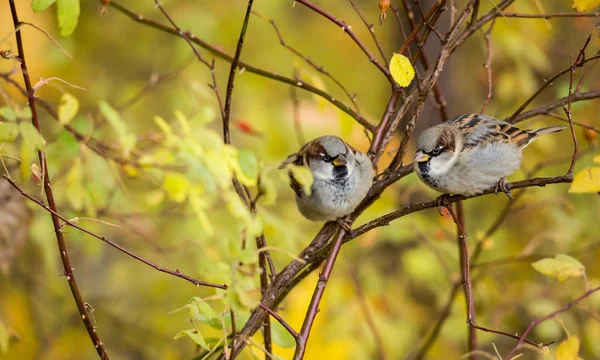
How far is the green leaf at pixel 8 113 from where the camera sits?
1358mm

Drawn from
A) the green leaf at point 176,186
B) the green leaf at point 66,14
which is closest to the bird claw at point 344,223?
the green leaf at point 176,186

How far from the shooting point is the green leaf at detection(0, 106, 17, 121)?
1358 millimetres

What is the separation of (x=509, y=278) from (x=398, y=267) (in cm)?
77

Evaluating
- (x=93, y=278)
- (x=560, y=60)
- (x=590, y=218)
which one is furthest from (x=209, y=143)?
(x=560, y=60)

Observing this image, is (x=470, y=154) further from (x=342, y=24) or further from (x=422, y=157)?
(x=342, y=24)

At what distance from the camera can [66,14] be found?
4.94ft

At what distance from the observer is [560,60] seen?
233 inches

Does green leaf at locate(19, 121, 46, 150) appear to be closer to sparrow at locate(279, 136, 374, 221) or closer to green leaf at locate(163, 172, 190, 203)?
green leaf at locate(163, 172, 190, 203)

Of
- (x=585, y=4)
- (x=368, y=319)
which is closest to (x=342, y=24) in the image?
(x=585, y=4)

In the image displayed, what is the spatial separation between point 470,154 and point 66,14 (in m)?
1.49

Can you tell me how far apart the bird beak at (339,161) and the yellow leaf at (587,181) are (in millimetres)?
982

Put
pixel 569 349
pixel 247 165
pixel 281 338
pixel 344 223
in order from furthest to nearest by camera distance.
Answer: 1. pixel 344 223
2. pixel 281 338
3. pixel 569 349
4. pixel 247 165

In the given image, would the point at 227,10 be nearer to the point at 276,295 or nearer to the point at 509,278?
the point at 509,278

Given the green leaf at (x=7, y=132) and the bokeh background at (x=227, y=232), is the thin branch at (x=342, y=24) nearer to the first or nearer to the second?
the bokeh background at (x=227, y=232)
